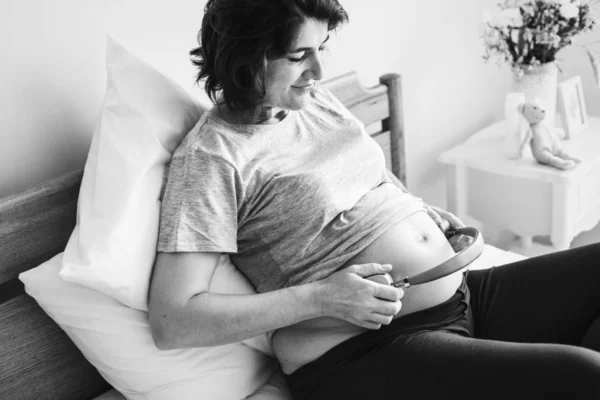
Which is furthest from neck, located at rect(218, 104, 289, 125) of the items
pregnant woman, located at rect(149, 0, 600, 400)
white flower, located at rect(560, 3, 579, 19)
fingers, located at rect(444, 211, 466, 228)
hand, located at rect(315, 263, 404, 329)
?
white flower, located at rect(560, 3, 579, 19)

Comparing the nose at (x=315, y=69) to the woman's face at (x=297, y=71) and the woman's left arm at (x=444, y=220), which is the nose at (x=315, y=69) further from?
the woman's left arm at (x=444, y=220)

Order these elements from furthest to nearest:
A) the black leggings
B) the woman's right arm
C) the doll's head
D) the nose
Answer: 1. the doll's head
2. the nose
3. the woman's right arm
4. the black leggings

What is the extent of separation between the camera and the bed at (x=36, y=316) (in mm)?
1170

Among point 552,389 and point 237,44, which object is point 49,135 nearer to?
point 237,44

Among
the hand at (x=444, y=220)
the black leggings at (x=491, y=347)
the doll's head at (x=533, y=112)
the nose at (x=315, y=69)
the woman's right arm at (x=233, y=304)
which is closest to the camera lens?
the black leggings at (x=491, y=347)

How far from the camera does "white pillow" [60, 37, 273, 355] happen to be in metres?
1.13

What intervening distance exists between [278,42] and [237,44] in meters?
0.07

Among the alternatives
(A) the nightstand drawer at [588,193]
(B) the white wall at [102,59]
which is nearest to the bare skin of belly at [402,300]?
(B) the white wall at [102,59]

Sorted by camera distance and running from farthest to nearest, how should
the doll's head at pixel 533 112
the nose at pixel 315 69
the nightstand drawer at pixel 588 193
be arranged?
the nightstand drawer at pixel 588 193, the doll's head at pixel 533 112, the nose at pixel 315 69

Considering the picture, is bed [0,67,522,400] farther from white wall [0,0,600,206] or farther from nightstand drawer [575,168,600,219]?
nightstand drawer [575,168,600,219]

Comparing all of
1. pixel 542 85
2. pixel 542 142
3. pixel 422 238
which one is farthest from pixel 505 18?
pixel 422 238

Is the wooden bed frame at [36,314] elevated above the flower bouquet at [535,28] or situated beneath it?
situated beneath

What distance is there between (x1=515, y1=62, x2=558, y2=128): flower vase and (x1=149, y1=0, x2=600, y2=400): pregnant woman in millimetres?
996

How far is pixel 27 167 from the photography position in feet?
4.23
